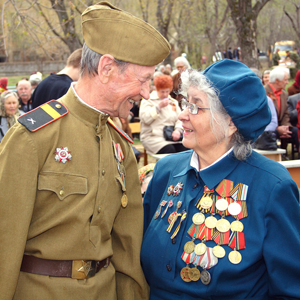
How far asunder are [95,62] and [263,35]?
4580cm

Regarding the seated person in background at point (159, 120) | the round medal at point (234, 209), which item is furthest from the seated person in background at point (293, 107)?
the round medal at point (234, 209)

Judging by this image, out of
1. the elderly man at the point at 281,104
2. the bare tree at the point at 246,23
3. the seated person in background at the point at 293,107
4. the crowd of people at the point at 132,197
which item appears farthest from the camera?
the bare tree at the point at 246,23

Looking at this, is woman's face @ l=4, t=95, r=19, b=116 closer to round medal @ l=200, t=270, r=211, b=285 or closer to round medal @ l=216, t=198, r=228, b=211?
round medal @ l=216, t=198, r=228, b=211

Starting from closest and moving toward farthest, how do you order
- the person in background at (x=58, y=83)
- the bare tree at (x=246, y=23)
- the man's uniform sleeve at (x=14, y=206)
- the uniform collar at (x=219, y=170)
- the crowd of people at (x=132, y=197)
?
the man's uniform sleeve at (x=14, y=206) < the crowd of people at (x=132, y=197) < the uniform collar at (x=219, y=170) < the person in background at (x=58, y=83) < the bare tree at (x=246, y=23)

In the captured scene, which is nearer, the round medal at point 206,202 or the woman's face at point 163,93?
the round medal at point 206,202

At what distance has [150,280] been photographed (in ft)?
7.36

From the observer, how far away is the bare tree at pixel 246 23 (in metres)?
11.4

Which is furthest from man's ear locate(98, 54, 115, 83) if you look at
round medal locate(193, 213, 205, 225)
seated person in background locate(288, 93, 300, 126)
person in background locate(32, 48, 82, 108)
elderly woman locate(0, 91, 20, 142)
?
seated person in background locate(288, 93, 300, 126)

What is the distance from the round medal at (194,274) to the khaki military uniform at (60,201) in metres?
0.42

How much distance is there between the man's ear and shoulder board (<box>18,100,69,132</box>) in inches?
9.8

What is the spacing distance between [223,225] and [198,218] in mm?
148

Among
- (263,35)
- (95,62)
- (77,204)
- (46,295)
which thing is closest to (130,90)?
(95,62)

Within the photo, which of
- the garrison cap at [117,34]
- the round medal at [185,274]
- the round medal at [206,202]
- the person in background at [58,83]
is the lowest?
the person in background at [58,83]

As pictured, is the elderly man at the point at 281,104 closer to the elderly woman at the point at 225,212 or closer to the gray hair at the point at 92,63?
the elderly woman at the point at 225,212
